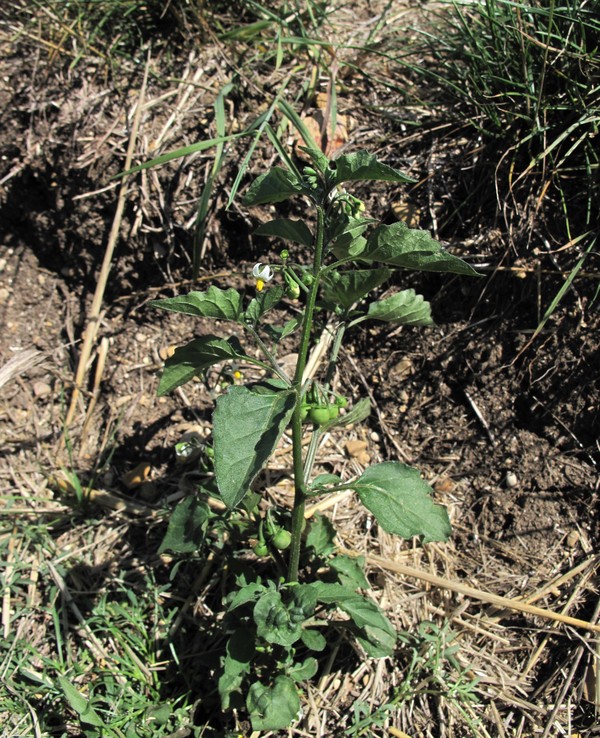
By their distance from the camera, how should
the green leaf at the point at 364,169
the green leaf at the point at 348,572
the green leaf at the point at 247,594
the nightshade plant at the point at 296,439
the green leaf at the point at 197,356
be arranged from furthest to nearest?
the green leaf at the point at 348,572, the green leaf at the point at 247,594, the green leaf at the point at 197,356, the nightshade plant at the point at 296,439, the green leaf at the point at 364,169

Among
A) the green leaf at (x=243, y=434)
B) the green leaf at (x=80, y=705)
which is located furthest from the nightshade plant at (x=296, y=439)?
the green leaf at (x=80, y=705)

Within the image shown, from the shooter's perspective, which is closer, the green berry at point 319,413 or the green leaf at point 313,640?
the green berry at point 319,413

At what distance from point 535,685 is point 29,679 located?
159cm

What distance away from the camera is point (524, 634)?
2102mm

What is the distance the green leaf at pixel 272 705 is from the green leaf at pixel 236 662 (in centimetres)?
6

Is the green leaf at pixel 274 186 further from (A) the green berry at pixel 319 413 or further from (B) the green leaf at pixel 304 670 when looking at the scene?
(B) the green leaf at pixel 304 670

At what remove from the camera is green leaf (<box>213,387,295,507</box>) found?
129 cm

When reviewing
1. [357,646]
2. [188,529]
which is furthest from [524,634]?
[188,529]

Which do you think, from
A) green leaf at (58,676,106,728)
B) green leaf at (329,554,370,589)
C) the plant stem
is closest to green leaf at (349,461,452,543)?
the plant stem

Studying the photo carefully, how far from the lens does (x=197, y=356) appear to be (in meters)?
1.50

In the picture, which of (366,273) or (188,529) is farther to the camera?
(188,529)

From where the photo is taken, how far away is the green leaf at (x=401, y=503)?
5.12 ft

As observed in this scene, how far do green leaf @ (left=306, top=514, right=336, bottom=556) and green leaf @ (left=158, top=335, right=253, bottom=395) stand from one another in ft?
2.29

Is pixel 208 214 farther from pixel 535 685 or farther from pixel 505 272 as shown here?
pixel 535 685
